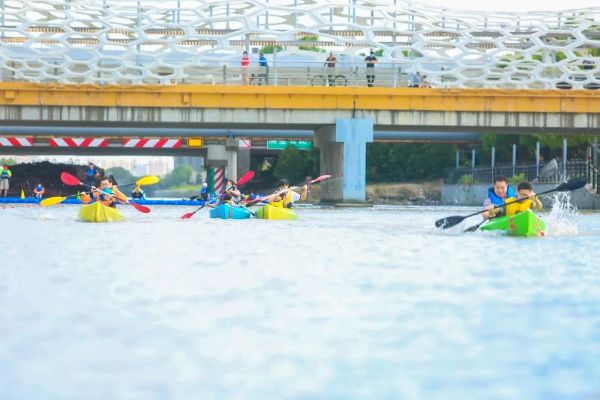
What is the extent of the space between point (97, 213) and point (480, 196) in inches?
1371

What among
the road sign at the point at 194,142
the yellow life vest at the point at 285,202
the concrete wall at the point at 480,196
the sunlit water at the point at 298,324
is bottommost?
the concrete wall at the point at 480,196

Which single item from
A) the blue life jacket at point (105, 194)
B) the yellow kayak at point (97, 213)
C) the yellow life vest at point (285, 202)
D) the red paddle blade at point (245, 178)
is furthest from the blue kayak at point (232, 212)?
the yellow kayak at point (97, 213)

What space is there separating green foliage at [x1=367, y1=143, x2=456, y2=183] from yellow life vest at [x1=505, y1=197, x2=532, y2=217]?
5153 cm

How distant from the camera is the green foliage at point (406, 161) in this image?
242 ft

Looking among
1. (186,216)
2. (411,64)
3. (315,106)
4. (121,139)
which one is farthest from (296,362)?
(121,139)

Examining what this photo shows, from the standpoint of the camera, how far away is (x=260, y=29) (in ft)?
162

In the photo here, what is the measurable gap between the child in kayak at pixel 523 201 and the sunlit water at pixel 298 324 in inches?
171

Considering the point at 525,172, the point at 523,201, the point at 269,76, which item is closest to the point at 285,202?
the point at 523,201

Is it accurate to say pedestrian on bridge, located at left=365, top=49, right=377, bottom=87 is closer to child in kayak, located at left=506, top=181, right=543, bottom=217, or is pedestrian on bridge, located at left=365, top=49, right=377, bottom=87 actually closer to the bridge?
the bridge

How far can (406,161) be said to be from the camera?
7488 centimetres

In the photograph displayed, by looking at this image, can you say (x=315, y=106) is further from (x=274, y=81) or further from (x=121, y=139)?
(x=121, y=139)

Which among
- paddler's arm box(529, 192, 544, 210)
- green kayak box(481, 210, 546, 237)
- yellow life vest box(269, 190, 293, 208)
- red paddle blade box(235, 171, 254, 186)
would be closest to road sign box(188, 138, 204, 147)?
red paddle blade box(235, 171, 254, 186)

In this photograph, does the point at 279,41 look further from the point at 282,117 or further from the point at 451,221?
the point at 451,221

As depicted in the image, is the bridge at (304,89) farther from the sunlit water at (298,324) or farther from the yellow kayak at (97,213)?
the sunlit water at (298,324)
